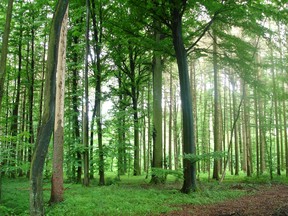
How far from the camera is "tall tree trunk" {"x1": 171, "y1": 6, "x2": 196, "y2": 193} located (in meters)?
11.1

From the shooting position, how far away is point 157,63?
16188 millimetres

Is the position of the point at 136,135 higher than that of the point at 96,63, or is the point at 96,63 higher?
the point at 96,63

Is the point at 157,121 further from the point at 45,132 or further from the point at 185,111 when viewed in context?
the point at 45,132

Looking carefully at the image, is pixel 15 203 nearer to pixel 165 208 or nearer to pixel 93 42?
pixel 165 208

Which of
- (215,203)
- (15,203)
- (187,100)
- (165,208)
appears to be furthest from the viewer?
(187,100)

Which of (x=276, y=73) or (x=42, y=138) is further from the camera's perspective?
(x=276, y=73)

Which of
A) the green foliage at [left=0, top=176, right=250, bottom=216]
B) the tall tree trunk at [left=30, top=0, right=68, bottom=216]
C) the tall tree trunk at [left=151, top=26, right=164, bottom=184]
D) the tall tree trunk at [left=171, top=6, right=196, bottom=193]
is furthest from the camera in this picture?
the tall tree trunk at [left=151, top=26, right=164, bottom=184]

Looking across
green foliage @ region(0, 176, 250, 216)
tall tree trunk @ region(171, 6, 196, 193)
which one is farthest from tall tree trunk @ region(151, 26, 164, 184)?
green foliage @ region(0, 176, 250, 216)

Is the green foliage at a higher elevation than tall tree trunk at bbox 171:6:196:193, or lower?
lower

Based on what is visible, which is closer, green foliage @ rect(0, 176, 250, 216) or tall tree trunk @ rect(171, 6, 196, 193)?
green foliage @ rect(0, 176, 250, 216)

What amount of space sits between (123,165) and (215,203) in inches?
296

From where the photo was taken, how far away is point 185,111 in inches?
456

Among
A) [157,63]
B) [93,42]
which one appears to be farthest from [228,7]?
[93,42]

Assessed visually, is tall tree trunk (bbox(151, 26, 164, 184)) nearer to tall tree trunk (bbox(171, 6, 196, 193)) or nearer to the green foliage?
tall tree trunk (bbox(171, 6, 196, 193))
